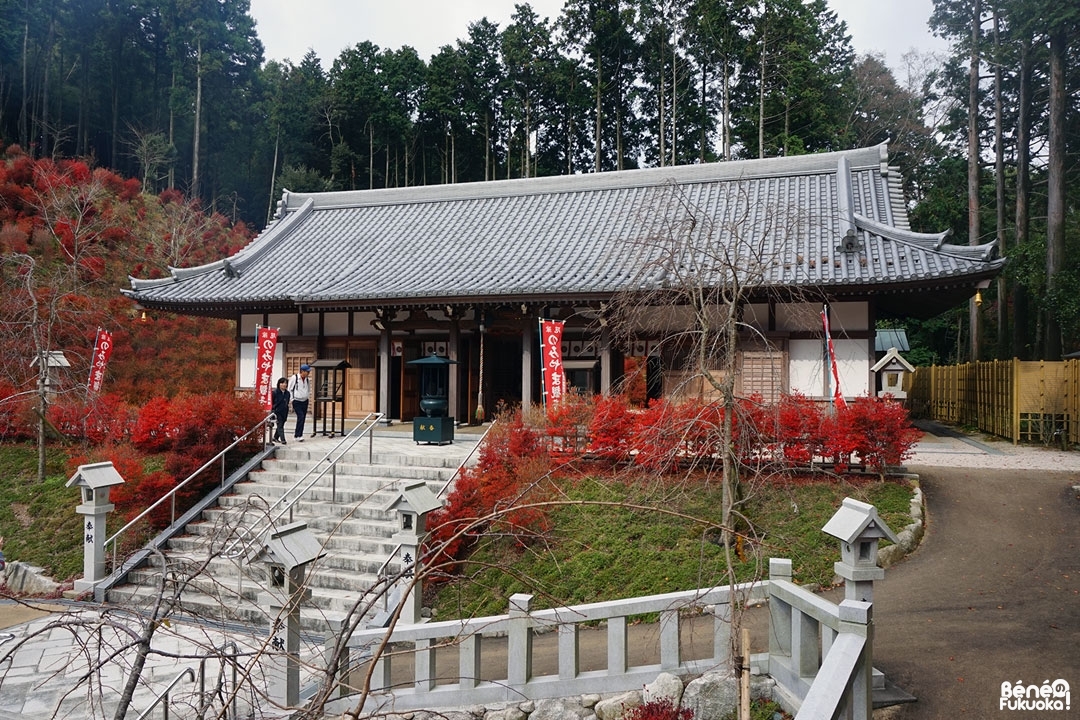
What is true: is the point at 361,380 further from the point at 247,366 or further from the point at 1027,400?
the point at 1027,400

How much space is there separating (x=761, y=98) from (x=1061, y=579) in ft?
96.0

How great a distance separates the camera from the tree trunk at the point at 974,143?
25156 millimetres

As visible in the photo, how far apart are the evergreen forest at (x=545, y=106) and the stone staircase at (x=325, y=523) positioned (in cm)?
1953

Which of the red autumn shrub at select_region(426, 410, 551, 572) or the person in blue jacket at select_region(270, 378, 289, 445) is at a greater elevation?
the person in blue jacket at select_region(270, 378, 289, 445)

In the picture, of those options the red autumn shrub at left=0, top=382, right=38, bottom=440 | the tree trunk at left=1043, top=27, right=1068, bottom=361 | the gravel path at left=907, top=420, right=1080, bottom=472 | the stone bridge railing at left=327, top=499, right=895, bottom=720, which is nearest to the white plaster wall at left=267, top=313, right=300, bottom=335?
the red autumn shrub at left=0, top=382, right=38, bottom=440

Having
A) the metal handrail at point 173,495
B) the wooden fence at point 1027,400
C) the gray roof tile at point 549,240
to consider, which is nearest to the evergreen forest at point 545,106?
the wooden fence at point 1027,400

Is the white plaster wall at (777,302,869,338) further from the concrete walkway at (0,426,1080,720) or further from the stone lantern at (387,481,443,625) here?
the stone lantern at (387,481,443,625)

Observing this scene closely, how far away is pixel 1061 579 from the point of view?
851 centimetres

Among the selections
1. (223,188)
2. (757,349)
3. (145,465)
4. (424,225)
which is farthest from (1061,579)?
(223,188)

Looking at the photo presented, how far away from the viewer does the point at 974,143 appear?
85.5ft

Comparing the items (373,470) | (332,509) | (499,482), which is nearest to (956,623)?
Answer: (499,482)

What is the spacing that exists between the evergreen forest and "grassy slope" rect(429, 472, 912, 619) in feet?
59.6

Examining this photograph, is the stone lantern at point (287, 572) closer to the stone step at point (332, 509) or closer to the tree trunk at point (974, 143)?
the stone step at point (332, 509)

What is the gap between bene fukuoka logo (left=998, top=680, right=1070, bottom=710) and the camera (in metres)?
5.68
